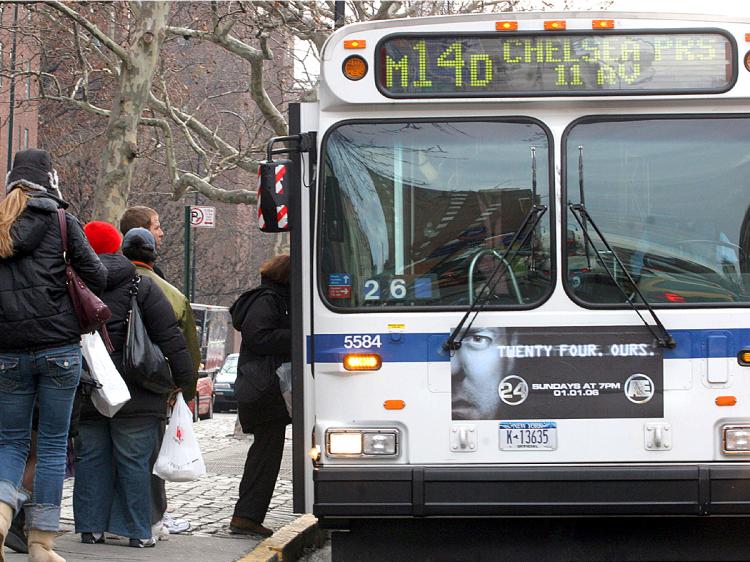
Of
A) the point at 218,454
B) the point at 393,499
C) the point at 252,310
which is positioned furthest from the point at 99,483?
the point at 218,454

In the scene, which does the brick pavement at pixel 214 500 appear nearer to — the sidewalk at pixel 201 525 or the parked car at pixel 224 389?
the sidewalk at pixel 201 525

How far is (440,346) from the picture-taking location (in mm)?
5941

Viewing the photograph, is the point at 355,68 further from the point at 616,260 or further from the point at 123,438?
the point at 123,438

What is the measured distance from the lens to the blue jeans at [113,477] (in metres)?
7.07

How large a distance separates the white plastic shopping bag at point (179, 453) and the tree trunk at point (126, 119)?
24.1ft

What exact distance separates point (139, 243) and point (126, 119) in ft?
24.5

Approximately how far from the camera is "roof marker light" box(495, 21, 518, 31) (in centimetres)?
611

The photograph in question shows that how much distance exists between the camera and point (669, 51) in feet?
20.0

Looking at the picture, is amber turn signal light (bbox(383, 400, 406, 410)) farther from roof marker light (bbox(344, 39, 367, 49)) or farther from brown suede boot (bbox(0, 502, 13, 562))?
brown suede boot (bbox(0, 502, 13, 562))

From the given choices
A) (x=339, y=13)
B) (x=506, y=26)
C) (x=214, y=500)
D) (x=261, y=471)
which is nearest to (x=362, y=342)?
(x=506, y=26)

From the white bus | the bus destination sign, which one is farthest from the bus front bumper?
the bus destination sign

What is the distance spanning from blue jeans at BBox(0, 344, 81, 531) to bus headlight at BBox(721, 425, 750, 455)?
3183mm

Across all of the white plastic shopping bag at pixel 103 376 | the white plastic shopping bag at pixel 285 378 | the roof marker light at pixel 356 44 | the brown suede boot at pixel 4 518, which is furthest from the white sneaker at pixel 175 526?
Result: the roof marker light at pixel 356 44

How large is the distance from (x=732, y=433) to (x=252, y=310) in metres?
3.12
